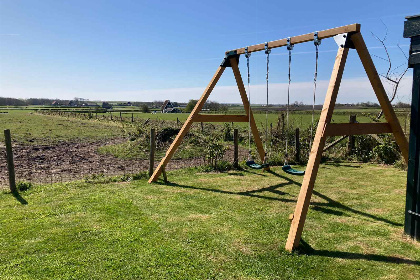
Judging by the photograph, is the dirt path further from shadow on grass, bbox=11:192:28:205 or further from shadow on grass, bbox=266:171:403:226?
shadow on grass, bbox=266:171:403:226

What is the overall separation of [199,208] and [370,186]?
14.8ft

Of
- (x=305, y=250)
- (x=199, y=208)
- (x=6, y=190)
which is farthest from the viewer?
Answer: (x=6, y=190)

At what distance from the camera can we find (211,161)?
10.0 meters

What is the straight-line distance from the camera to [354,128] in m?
4.87

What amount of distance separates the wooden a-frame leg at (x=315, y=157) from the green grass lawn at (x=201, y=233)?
262 mm

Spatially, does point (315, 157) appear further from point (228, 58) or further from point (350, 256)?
point (228, 58)

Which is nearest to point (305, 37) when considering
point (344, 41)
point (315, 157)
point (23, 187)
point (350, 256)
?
point (344, 41)

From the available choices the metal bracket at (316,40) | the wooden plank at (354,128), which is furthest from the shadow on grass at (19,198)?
the metal bracket at (316,40)

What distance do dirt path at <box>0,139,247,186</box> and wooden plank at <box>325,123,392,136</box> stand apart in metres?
6.83

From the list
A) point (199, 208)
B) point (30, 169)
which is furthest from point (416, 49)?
point (30, 169)

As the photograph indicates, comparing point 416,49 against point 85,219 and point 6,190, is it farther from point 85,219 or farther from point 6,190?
point 6,190

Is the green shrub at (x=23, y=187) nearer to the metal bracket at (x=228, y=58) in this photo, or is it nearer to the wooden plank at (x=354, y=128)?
the metal bracket at (x=228, y=58)

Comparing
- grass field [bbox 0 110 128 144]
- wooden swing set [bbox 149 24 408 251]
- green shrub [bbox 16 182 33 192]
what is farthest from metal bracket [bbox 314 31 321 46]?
grass field [bbox 0 110 128 144]

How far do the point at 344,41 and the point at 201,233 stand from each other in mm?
3812
